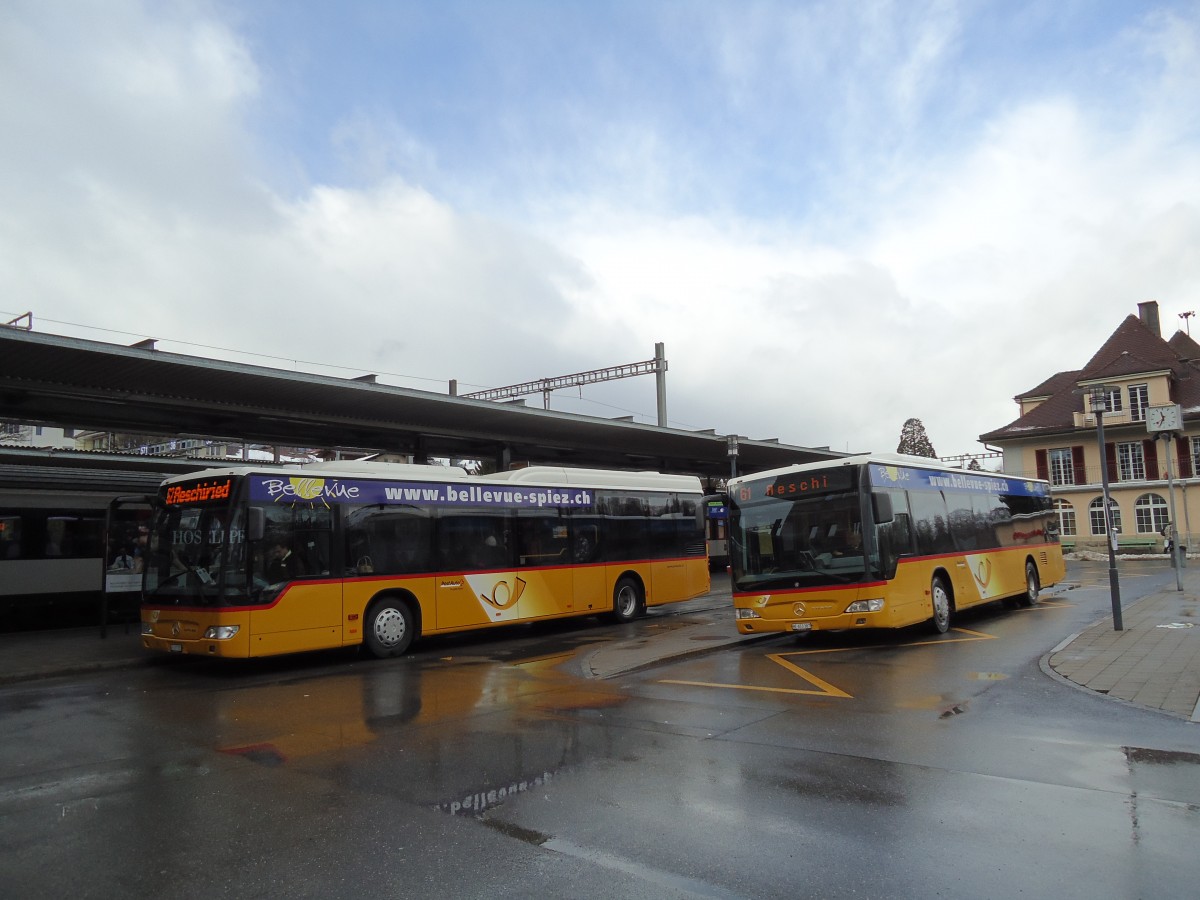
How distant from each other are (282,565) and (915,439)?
77832mm

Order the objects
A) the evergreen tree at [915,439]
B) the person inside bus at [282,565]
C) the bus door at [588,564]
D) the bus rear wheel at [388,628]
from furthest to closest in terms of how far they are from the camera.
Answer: the evergreen tree at [915,439] < the bus door at [588,564] < the bus rear wheel at [388,628] < the person inside bus at [282,565]

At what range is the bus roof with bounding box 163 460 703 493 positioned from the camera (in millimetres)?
12660

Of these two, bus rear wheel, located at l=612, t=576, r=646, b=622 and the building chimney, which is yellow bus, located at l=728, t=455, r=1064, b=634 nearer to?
bus rear wheel, located at l=612, t=576, r=646, b=622

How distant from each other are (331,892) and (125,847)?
1.60m

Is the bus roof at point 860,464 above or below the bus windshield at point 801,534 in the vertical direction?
above

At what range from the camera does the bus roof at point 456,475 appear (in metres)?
12.7

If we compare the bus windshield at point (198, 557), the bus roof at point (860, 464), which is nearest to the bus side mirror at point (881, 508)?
the bus roof at point (860, 464)

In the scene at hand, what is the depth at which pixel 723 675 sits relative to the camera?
10867 mm

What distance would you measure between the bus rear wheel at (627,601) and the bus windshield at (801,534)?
14.8 feet

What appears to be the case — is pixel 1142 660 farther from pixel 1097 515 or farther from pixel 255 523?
pixel 1097 515

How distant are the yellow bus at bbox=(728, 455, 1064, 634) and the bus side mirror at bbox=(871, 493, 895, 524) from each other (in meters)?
0.02

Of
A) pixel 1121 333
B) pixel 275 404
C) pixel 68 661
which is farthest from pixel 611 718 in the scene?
pixel 1121 333

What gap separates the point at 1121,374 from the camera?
46.7 metres

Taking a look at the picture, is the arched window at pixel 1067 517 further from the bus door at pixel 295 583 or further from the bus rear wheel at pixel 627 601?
the bus door at pixel 295 583
